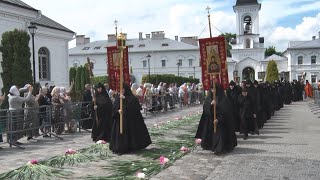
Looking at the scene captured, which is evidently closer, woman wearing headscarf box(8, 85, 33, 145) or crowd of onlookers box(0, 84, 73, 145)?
woman wearing headscarf box(8, 85, 33, 145)

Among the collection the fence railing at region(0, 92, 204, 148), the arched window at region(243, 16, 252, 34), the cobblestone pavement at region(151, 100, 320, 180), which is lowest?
the cobblestone pavement at region(151, 100, 320, 180)

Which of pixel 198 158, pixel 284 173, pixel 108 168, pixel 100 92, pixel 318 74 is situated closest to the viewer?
pixel 284 173

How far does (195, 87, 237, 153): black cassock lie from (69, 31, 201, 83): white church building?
228 ft

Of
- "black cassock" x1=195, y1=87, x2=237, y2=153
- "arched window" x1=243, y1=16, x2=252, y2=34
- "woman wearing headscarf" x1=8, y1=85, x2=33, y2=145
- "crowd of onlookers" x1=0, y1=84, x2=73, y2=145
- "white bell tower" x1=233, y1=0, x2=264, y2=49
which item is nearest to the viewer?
"black cassock" x1=195, y1=87, x2=237, y2=153

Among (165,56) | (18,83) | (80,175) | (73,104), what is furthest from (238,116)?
(165,56)

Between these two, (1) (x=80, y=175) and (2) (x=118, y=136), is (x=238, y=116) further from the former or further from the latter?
(1) (x=80, y=175)

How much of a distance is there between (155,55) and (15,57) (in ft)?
204

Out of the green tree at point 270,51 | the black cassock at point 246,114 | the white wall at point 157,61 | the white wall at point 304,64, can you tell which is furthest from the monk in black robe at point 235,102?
the green tree at point 270,51

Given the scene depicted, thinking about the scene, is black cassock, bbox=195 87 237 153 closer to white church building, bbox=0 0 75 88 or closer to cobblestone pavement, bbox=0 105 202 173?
cobblestone pavement, bbox=0 105 202 173

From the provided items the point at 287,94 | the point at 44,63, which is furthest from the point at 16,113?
the point at 287,94

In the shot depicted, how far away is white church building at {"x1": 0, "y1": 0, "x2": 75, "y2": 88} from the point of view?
2608 centimetres

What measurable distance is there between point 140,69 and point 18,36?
63310mm

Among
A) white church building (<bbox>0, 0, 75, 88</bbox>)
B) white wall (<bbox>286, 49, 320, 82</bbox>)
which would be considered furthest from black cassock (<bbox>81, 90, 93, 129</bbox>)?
white wall (<bbox>286, 49, 320, 82</bbox>)

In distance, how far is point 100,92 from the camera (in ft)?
41.6
